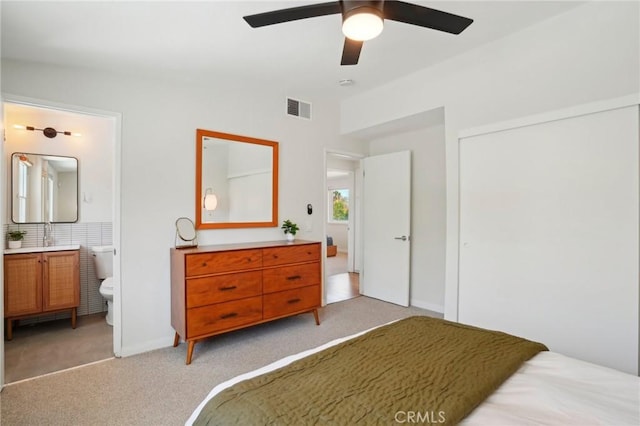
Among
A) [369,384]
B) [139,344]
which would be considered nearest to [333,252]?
[139,344]

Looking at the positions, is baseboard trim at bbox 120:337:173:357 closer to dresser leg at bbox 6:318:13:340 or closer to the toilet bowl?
the toilet bowl

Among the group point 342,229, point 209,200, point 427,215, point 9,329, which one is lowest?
point 9,329

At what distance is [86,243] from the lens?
12.3ft

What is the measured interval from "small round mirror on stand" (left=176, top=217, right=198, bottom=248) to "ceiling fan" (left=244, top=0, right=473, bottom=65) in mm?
1964

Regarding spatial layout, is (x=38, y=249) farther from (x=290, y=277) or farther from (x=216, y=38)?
(x=216, y=38)

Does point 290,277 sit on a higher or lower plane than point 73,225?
lower

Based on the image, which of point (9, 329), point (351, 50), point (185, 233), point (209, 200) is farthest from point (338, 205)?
point (351, 50)

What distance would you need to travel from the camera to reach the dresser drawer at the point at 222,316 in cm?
259

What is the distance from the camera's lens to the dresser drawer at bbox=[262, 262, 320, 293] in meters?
3.04

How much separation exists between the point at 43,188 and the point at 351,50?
3.72 metres

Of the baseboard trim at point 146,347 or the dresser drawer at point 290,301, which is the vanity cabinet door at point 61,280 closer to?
the baseboard trim at point 146,347

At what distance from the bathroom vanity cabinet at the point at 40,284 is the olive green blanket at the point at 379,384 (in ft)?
10.4

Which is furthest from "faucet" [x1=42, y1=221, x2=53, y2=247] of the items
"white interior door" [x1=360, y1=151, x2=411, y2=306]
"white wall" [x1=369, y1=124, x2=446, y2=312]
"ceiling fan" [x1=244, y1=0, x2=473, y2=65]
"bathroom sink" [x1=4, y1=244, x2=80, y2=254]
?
"white wall" [x1=369, y1=124, x2=446, y2=312]

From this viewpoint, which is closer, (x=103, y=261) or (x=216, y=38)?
(x=216, y=38)
